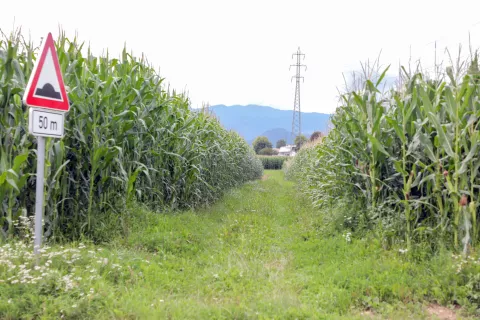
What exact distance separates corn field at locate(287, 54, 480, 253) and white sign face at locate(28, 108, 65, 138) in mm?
4291

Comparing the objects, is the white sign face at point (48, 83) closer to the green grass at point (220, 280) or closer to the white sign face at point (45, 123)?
the white sign face at point (45, 123)

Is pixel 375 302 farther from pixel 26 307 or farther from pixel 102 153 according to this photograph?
pixel 102 153

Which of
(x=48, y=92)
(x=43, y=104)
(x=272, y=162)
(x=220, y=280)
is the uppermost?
(x=48, y=92)

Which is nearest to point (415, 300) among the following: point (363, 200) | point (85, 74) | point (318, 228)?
point (363, 200)

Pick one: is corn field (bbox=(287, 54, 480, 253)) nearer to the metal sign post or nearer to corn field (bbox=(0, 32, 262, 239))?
corn field (bbox=(0, 32, 262, 239))

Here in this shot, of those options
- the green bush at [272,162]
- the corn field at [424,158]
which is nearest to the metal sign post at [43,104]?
the corn field at [424,158]

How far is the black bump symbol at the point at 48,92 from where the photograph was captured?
3776 millimetres

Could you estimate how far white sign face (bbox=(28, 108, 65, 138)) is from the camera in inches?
144

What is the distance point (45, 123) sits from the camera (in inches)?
150

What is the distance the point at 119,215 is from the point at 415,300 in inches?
173

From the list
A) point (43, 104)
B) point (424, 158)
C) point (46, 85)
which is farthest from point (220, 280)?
point (424, 158)

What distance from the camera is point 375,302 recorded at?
13.2ft

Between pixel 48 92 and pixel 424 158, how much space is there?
201 inches

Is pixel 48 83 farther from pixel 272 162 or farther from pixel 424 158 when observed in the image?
pixel 272 162
